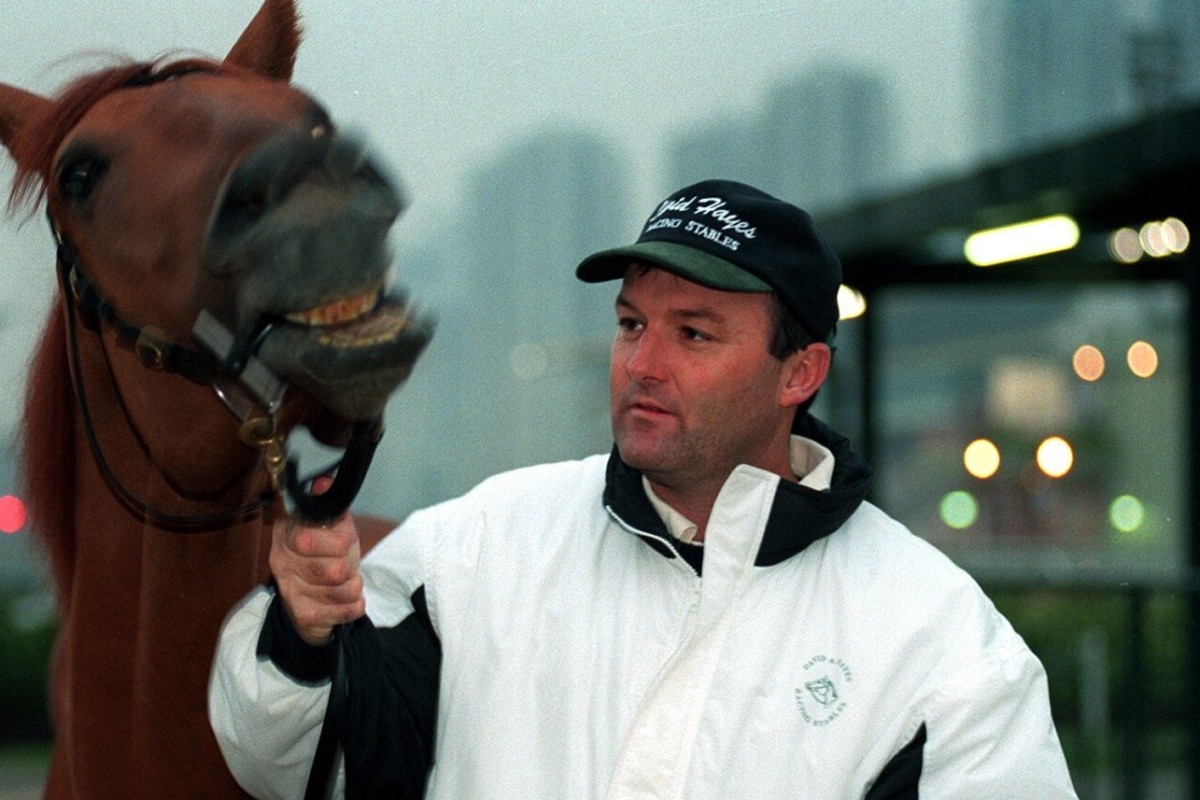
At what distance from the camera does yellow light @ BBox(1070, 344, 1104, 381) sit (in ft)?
Result: 17.1

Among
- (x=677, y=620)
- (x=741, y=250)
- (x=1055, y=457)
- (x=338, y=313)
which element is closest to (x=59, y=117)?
(x=338, y=313)

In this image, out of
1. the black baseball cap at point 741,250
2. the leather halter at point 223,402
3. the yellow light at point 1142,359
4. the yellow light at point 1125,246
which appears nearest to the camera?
the leather halter at point 223,402

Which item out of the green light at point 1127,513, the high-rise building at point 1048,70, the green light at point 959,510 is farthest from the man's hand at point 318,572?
the green light at point 1127,513

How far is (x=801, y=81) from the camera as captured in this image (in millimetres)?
4039

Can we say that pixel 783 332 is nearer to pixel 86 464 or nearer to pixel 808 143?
pixel 86 464

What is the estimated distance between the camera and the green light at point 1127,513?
518 cm

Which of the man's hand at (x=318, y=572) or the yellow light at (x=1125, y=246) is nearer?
the man's hand at (x=318, y=572)

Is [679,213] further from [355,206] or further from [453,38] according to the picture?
[453,38]

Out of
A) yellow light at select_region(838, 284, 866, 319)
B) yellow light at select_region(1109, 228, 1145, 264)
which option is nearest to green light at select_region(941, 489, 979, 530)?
yellow light at select_region(838, 284, 866, 319)

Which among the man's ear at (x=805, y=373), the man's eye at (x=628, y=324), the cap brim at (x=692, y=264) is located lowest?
the man's ear at (x=805, y=373)

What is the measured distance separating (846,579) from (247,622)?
722mm

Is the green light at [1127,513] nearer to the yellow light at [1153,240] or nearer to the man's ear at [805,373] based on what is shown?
the yellow light at [1153,240]

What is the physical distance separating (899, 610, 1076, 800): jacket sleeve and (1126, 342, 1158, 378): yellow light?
4.00 m

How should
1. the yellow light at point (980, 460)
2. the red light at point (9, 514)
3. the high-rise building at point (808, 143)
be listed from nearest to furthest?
the red light at point (9, 514) → the high-rise building at point (808, 143) → the yellow light at point (980, 460)
